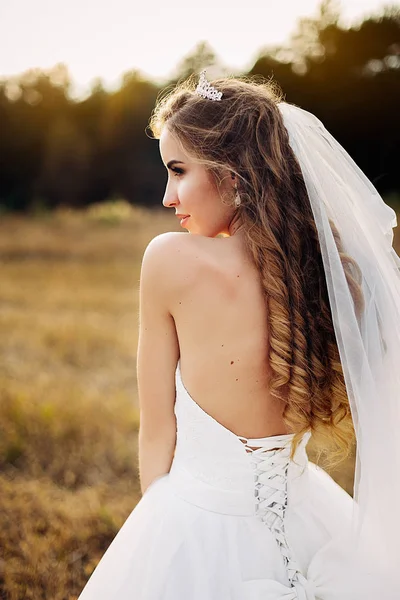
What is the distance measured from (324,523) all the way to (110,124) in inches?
438

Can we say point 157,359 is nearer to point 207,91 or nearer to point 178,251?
point 178,251

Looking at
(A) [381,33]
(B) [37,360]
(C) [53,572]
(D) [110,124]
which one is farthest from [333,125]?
(D) [110,124]

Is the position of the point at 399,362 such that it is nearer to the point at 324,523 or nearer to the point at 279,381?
the point at 279,381

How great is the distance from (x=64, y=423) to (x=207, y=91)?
10.0 ft

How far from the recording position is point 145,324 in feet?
4.90

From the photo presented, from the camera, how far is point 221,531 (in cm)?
142

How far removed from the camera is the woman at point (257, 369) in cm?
139

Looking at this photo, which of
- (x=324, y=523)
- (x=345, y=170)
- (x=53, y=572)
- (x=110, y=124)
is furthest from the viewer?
(x=110, y=124)

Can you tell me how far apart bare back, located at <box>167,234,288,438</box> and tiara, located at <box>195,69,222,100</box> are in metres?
0.44

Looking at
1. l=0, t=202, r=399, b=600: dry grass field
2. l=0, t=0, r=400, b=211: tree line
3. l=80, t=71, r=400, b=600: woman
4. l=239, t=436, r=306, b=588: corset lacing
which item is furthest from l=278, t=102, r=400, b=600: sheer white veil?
l=0, t=0, r=400, b=211: tree line

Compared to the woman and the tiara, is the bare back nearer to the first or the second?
the woman

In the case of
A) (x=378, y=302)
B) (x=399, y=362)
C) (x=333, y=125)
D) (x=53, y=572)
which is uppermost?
(x=333, y=125)

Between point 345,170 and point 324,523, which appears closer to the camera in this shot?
point 324,523

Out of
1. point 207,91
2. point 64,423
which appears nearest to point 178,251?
point 207,91
